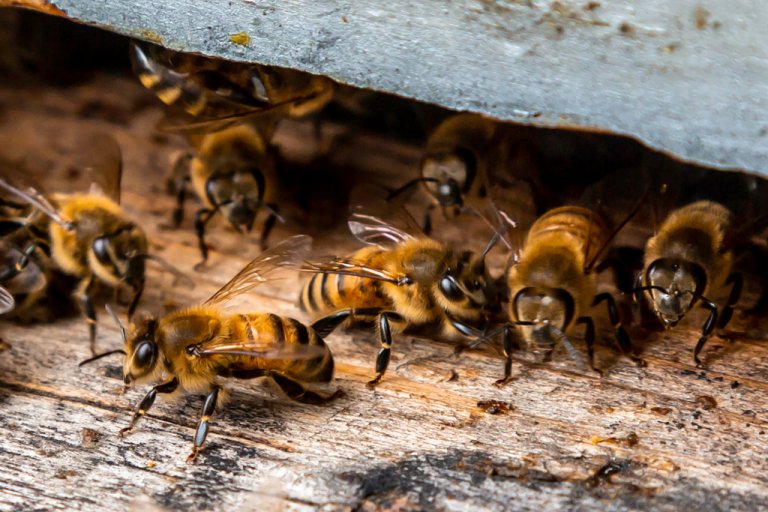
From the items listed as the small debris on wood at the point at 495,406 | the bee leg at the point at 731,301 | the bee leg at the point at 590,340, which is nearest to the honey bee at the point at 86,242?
the small debris on wood at the point at 495,406

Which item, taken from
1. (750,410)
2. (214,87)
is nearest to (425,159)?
(214,87)

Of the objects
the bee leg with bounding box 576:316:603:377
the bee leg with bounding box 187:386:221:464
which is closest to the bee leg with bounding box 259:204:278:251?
the bee leg with bounding box 187:386:221:464

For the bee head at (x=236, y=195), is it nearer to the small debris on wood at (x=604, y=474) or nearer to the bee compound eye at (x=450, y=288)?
the bee compound eye at (x=450, y=288)

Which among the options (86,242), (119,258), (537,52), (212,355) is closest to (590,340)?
(537,52)

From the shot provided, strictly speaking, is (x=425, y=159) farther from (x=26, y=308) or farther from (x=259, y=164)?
(x=26, y=308)

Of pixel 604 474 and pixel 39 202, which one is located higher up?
pixel 39 202

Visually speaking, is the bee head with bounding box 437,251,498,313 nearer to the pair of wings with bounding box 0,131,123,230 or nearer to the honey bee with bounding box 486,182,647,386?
the honey bee with bounding box 486,182,647,386

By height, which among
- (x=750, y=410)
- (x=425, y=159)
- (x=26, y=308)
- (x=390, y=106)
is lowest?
(x=26, y=308)

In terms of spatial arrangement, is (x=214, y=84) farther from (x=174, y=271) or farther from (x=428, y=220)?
(x=428, y=220)
